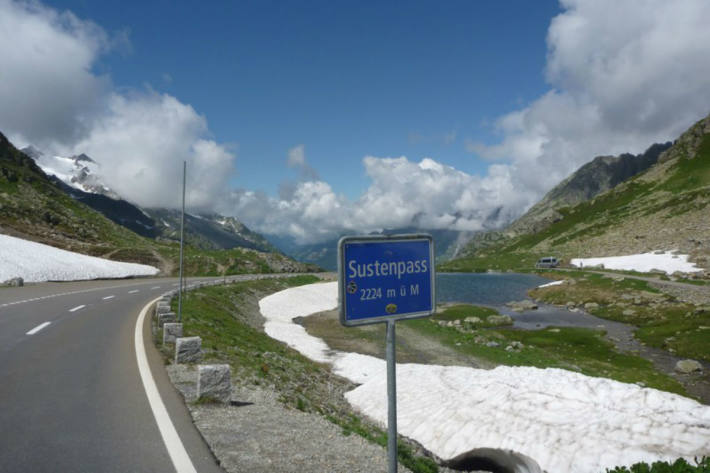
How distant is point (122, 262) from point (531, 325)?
69127 millimetres

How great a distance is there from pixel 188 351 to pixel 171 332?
3.40m

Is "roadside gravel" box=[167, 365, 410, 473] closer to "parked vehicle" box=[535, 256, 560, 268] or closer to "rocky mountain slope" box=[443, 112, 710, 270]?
"rocky mountain slope" box=[443, 112, 710, 270]

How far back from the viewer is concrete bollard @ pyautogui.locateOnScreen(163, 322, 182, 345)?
57.3ft

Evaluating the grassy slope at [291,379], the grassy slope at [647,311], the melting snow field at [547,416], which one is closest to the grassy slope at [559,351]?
the grassy slope at [647,311]

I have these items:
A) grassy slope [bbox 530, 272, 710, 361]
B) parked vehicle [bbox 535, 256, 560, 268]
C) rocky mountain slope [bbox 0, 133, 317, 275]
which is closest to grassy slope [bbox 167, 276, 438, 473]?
grassy slope [bbox 530, 272, 710, 361]

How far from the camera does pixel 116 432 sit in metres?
8.42

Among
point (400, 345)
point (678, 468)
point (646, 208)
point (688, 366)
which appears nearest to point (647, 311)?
point (688, 366)

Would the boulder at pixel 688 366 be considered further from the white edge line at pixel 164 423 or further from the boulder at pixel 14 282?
the boulder at pixel 14 282

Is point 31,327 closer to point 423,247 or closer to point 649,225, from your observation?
point 423,247

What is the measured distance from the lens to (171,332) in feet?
57.6

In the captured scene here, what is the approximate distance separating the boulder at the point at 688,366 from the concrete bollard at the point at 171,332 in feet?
119

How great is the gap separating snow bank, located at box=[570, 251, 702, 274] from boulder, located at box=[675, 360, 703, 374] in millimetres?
69532

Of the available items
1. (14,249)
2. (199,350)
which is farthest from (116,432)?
(14,249)

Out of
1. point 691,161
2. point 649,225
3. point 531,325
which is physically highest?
point 691,161
